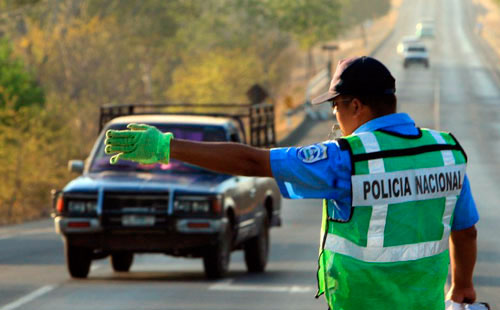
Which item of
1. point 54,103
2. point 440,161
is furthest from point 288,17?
point 440,161

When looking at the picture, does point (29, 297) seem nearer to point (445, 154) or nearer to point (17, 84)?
point (445, 154)

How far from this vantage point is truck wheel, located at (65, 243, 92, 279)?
1353 cm

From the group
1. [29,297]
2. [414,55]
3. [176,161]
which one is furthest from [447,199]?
[414,55]

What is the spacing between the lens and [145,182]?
13.6 meters

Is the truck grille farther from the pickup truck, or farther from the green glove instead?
the green glove

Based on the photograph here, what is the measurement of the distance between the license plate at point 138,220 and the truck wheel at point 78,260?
1.91ft

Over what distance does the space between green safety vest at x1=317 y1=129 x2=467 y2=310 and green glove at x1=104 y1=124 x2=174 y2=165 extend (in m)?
0.62

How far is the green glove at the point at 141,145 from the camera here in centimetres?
426

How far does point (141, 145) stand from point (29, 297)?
8280 millimetres

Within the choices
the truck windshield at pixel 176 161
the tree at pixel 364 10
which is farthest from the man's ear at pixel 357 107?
the tree at pixel 364 10

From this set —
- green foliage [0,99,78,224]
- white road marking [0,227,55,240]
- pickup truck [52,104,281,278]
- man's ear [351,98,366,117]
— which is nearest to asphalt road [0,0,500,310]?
white road marking [0,227,55,240]

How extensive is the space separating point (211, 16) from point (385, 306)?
85.7 m

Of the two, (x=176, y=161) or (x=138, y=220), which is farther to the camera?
(x=176, y=161)

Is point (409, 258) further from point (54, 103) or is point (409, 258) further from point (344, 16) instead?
point (344, 16)
